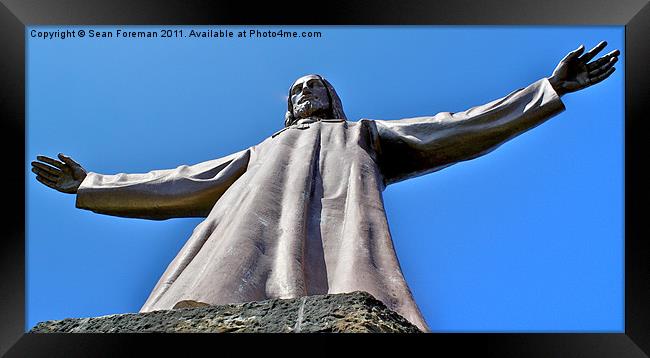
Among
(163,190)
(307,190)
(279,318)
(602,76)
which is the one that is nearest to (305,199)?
(307,190)

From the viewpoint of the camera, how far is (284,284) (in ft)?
25.4

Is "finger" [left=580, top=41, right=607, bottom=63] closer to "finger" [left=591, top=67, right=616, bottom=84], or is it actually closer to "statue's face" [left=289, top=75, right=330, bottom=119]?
"finger" [left=591, top=67, right=616, bottom=84]

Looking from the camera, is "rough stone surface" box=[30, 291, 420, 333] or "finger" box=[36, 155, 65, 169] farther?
"finger" box=[36, 155, 65, 169]

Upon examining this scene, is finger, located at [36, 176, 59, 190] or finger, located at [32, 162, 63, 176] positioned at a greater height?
finger, located at [32, 162, 63, 176]

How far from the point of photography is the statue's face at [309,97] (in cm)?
1070

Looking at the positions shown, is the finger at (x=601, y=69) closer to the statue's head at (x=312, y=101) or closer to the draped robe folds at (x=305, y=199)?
the draped robe folds at (x=305, y=199)

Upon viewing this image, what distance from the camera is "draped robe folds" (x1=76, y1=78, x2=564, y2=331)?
25.7 ft

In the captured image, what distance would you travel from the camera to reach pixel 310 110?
1069 cm

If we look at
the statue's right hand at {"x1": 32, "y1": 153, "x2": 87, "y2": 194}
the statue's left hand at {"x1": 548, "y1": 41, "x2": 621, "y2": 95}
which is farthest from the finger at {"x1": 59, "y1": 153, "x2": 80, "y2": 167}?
the statue's left hand at {"x1": 548, "y1": 41, "x2": 621, "y2": 95}

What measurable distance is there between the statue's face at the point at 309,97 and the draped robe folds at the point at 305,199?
274 millimetres

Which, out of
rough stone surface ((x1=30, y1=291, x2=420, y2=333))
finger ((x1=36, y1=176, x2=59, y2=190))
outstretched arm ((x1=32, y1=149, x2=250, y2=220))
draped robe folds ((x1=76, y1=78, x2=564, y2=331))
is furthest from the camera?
finger ((x1=36, y1=176, x2=59, y2=190))

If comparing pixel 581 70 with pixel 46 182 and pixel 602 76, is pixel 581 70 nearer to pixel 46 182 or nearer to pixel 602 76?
pixel 602 76

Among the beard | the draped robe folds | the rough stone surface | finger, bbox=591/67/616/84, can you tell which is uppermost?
finger, bbox=591/67/616/84

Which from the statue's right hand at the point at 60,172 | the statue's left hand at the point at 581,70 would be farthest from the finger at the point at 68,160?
the statue's left hand at the point at 581,70
